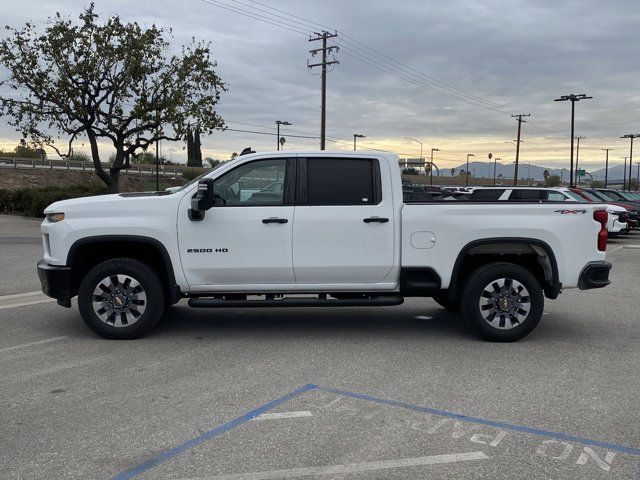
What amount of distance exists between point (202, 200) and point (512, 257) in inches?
137

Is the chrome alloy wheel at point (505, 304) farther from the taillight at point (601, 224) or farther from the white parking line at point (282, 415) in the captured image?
the white parking line at point (282, 415)

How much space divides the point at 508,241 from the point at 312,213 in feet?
6.87

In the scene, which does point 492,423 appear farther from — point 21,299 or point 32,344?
point 21,299

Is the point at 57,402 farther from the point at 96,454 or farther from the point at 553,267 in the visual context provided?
the point at 553,267

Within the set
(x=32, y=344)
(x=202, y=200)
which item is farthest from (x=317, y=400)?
(x=32, y=344)

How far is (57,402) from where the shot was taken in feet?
14.8

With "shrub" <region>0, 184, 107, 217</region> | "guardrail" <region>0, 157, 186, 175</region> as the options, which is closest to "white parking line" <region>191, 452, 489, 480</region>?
"shrub" <region>0, 184, 107, 217</region>

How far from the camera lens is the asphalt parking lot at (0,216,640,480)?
3.56m

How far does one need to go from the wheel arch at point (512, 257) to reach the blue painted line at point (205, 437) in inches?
94.3

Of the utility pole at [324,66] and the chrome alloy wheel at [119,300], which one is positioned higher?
the utility pole at [324,66]

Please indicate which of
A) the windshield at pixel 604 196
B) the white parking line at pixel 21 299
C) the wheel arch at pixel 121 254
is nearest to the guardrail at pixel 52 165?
the windshield at pixel 604 196

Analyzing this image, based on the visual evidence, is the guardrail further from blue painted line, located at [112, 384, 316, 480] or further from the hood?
blue painted line, located at [112, 384, 316, 480]

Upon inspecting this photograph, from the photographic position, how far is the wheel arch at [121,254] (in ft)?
20.2

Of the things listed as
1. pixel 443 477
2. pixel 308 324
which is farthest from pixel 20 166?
pixel 443 477
